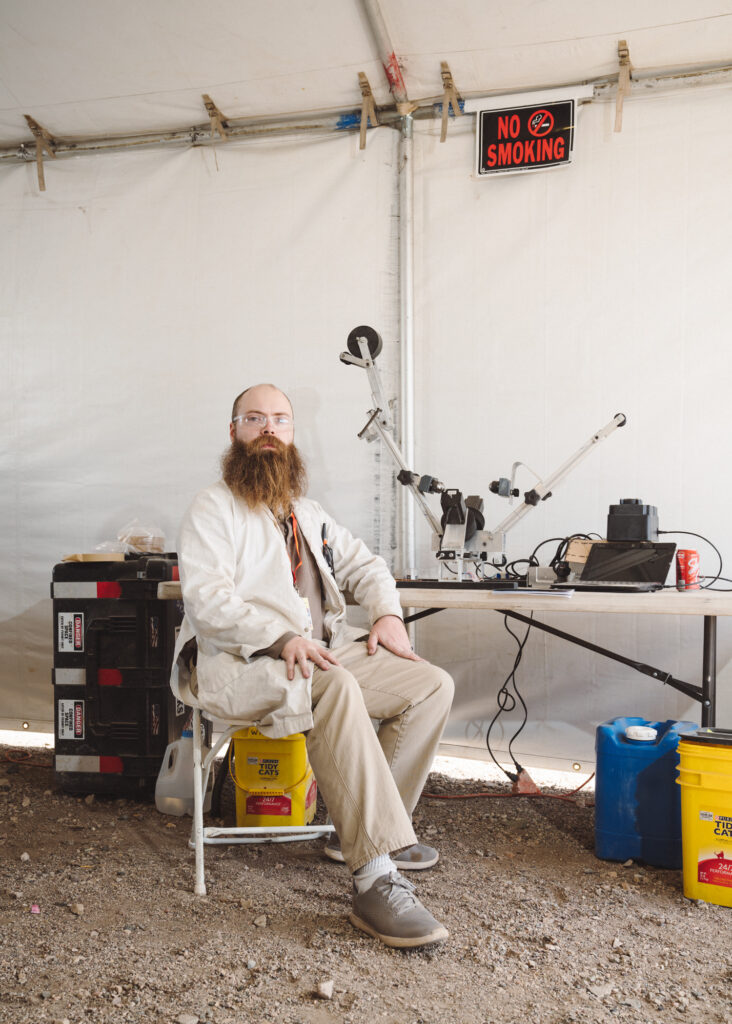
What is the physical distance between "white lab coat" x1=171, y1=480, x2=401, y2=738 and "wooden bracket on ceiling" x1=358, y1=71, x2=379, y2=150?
5.38 feet

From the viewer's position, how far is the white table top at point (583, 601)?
222 centimetres

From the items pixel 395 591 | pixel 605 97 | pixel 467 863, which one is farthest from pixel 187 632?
pixel 605 97

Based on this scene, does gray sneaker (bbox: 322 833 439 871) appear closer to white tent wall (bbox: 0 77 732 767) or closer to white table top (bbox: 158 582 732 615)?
white table top (bbox: 158 582 732 615)

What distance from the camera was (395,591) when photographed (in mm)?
2459

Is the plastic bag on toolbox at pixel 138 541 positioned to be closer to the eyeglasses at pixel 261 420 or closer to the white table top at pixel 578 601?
the white table top at pixel 578 601

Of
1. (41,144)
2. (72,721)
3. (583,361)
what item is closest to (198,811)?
(72,721)

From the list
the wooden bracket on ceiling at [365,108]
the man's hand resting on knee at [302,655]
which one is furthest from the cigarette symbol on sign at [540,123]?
the man's hand resting on knee at [302,655]

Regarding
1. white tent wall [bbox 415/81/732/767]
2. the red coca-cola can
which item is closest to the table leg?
the red coca-cola can

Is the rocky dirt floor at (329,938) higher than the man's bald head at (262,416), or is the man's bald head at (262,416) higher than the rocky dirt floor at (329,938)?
the man's bald head at (262,416)

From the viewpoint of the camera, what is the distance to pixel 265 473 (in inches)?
92.9

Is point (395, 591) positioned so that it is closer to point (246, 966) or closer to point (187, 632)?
point (187, 632)

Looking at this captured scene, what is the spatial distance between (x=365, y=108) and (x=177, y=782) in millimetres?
2590

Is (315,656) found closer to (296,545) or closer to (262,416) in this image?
(296,545)

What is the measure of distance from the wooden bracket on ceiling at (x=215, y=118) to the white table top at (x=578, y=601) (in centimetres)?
201
